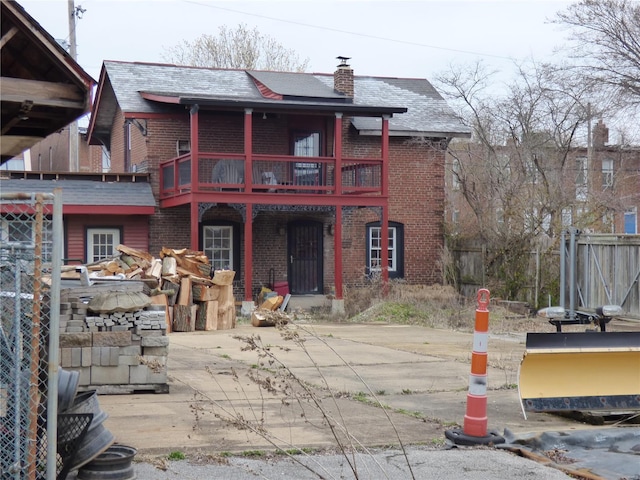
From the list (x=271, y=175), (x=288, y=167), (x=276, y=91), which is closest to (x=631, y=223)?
(x=288, y=167)

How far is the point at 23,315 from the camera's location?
6.43 m

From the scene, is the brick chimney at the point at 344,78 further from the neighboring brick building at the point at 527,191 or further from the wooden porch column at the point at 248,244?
the wooden porch column at the point at 248,244

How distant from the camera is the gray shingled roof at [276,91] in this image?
26438 mm

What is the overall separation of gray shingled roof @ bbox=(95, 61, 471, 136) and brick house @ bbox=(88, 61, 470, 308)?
6 cm

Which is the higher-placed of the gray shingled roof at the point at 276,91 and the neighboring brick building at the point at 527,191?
the gray shingled roof at the point at 276,91

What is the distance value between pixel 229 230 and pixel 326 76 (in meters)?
6.93

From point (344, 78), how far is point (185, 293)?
1094 cm

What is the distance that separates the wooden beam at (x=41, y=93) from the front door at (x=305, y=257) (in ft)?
64.4

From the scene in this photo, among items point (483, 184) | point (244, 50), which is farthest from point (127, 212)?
point (244, 50)

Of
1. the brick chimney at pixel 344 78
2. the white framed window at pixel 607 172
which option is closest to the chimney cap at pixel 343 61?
the brick chimney at pixel 344 78

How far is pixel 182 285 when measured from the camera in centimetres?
1991

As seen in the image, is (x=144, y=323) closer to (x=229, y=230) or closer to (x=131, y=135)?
(x=229, y=230)

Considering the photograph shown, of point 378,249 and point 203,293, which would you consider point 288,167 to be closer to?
point 378,249

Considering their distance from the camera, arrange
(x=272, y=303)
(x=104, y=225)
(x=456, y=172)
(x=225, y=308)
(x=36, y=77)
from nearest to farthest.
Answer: (x=36, y=77), (x=225, y=308), (x=272, y=303), (x=104, y=225), (x=456, y=172)
